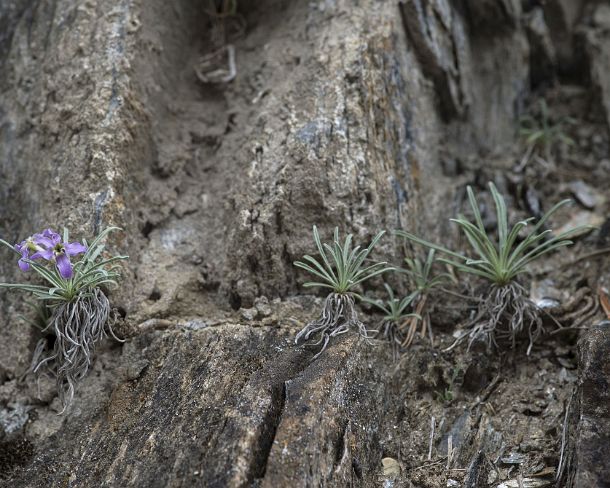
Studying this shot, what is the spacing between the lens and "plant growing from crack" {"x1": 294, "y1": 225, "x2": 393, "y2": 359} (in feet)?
9.97

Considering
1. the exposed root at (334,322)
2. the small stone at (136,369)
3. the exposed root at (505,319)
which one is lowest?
the exposed root at (505,319)

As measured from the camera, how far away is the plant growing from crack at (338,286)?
3.04 m

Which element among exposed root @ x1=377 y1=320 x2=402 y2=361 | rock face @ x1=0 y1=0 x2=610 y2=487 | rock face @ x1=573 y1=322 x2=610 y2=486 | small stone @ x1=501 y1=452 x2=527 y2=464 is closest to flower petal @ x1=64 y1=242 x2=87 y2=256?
rock face @ x1=0 y1=0 x2=610 y2=487

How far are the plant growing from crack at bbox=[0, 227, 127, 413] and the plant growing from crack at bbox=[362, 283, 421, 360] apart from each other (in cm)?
133

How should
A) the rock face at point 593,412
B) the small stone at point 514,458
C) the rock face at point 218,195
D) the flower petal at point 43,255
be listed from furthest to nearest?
the flower petal at point 43,255 → the small stone at point 514,458 → the rock face at point 218,195 → the rock face at point 593,412

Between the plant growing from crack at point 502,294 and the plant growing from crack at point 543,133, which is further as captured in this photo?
the plant growing from crack at point 543,133

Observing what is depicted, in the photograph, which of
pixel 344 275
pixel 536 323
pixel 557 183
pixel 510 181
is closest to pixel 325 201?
pixel 344 275

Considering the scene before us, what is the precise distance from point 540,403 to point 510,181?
5.79 ft

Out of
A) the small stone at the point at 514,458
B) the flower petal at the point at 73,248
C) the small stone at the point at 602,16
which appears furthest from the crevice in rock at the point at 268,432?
the small stone at the point at 602,16

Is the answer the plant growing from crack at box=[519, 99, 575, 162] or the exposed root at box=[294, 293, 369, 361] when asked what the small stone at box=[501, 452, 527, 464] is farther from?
the plant growing from crack at box=[519, 99, 575, 162]

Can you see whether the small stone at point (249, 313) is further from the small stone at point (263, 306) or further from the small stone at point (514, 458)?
the small stone at point (514, 458)

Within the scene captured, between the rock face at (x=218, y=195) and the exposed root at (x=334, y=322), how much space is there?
100 mm

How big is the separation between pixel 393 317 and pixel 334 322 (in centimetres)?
39

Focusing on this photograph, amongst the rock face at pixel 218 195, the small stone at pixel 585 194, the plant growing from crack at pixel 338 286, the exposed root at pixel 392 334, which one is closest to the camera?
the rock face at pixel 218 195
